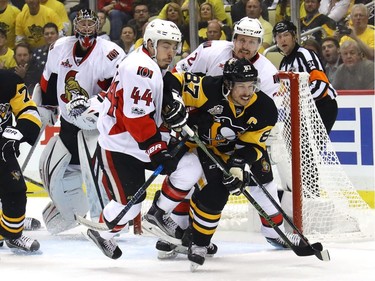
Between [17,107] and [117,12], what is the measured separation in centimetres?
235

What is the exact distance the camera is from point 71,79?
5547 mm

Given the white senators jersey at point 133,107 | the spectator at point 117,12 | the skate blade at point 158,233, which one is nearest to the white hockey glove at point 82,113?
the white senators jersey at point 133,107

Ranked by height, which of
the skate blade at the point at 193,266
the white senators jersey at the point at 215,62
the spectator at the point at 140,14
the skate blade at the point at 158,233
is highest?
the spectator at the point at 140,14

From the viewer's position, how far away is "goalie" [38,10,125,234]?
5523mm

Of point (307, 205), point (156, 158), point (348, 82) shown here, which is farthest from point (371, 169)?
point (156, 158)

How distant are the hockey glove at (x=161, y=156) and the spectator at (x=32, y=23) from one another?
3319 millimetres

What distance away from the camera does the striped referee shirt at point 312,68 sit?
5.70 m

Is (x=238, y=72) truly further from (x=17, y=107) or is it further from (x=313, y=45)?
(x=313, y=45)

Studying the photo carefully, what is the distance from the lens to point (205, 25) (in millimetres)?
6891

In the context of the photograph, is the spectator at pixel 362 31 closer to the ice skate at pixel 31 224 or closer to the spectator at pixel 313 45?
the spectator at pixel 313 45

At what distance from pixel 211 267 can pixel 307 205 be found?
1.00m

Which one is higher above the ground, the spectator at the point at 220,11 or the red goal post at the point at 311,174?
the spectator at the point at 220,11

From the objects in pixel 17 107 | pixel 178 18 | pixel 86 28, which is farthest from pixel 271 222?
pixel 178 18

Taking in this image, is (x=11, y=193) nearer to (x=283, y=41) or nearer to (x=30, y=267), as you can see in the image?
(x=30, y=267)
